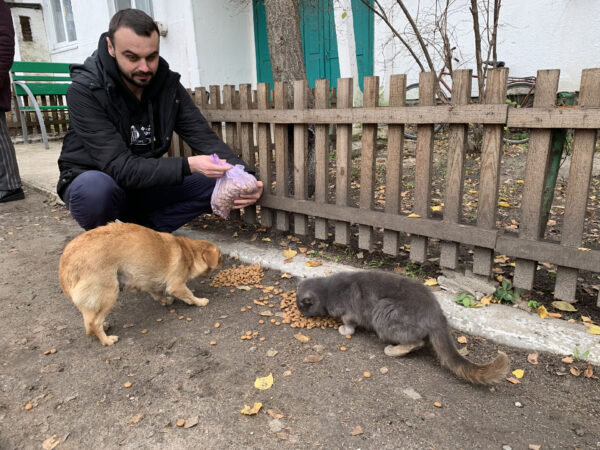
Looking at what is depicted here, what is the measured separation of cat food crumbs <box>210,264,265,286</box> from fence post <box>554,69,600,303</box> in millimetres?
2161

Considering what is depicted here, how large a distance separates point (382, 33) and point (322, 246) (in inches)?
235

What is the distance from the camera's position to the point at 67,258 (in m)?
2.52

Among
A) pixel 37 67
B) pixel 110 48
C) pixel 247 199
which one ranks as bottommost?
pixel 247 199

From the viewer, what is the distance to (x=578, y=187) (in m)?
2.60

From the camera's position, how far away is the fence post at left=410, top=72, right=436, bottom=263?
2.94 metres

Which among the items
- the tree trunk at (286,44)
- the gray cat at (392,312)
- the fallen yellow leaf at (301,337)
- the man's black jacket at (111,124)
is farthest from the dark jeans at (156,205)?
the fallen yellow leaf at (301,337)

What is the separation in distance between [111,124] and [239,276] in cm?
155

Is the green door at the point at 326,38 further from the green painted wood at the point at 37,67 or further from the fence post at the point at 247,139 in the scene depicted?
the fence post at the point at 247,139

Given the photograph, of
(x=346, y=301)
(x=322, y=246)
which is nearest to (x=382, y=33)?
(x=322, y=246)

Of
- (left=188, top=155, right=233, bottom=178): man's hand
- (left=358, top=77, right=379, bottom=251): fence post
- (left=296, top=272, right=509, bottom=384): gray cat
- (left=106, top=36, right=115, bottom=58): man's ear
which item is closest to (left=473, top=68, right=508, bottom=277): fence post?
(left=296, top=272, right=509, bottom=384): gray cat

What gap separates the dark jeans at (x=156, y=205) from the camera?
339 cm

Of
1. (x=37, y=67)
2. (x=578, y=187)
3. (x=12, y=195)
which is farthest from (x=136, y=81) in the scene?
(x=37, y=67)

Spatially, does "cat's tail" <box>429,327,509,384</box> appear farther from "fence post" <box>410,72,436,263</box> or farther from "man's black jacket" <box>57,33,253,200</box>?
"man's black jacket" <box>57,33,253,200</box>

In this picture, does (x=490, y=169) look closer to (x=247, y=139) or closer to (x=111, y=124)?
(x=247, y=139)
